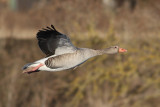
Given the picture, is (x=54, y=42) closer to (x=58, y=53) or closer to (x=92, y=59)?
(x=58, y=53)

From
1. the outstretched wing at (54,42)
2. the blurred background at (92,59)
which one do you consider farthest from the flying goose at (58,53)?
the blurred background at (92,59)

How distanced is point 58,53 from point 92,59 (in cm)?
971

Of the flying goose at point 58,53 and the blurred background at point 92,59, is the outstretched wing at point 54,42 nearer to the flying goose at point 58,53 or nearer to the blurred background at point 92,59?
the flying goose at point 58,53

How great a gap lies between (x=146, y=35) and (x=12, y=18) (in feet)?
20.7

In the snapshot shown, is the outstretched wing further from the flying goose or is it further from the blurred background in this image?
the blurred background

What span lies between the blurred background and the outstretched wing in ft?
25.8

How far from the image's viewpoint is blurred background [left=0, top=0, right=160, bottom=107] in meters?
15.9

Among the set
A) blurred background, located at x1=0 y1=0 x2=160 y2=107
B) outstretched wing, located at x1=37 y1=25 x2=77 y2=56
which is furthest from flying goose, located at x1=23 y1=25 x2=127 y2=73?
blurred background, located at x1=0 y1=0 x2=160 y2=107

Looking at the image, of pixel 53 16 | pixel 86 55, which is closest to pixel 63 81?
pixel 53 16

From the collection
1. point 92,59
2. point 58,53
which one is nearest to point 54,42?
point 58,53

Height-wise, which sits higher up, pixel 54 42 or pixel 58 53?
pixel 54 42

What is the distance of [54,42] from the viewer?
7340 millimetres

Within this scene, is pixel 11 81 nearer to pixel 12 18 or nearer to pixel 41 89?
pixel 41 89

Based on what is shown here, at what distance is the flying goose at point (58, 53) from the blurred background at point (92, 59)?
311 inches
